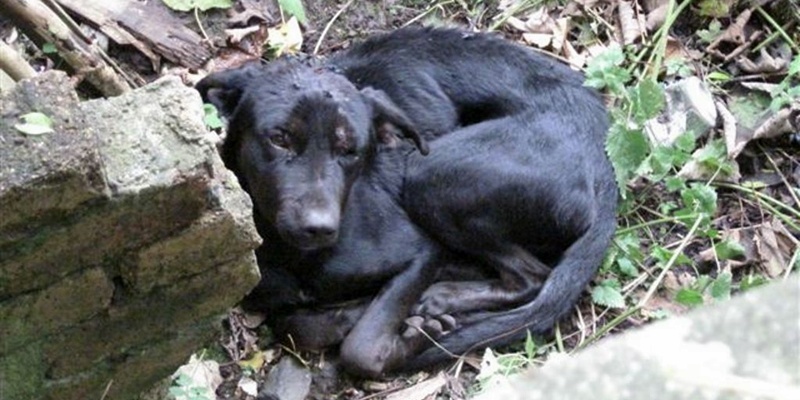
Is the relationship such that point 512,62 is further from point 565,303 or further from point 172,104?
point 172,104

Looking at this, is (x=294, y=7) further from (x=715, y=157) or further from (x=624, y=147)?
(x=715, y=157)

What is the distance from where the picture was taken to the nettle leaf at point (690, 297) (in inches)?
177

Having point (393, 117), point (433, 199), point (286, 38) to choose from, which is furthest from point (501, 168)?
point (286, 38)

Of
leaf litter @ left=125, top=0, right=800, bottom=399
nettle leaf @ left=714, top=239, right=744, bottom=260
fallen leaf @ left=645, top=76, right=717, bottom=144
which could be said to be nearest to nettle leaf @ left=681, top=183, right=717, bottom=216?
leaf litter @ left=125, top=0, right=800, bottom=399

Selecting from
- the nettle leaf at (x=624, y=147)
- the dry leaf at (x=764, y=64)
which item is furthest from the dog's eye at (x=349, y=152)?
the dry leaf at (x=764, y=64)

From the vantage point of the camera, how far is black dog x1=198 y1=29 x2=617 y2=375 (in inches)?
178

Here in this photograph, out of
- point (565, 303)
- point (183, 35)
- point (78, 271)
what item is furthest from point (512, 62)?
point (78, 271)

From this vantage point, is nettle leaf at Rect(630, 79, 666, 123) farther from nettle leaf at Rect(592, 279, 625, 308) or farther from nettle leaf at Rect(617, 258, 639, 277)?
nettle leaf at Rect(592, 279, 625, 308)

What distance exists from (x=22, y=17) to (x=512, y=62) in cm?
190

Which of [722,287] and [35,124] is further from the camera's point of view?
[722,287]

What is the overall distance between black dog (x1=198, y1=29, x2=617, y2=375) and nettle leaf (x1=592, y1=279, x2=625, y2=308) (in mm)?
92

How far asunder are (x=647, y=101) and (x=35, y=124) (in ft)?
8.47

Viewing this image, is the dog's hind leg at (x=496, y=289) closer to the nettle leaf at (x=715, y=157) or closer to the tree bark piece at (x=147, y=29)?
the nettle leaf at (x=715, y=157)

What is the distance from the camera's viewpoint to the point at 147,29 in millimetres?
5348
